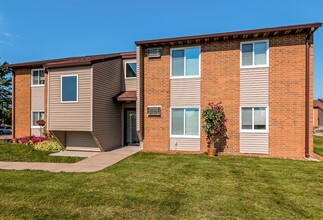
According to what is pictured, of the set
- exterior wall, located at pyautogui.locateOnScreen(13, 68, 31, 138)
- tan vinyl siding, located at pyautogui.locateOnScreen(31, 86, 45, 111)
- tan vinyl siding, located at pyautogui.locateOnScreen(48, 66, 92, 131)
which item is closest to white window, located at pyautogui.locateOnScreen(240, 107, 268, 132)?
tan vinyl siding, located at pyautogui.locateOnScreen(48, 66, 92, 131)

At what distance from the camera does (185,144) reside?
11516mm

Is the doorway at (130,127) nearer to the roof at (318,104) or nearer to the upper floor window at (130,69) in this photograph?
the upper floor window at (130,69)

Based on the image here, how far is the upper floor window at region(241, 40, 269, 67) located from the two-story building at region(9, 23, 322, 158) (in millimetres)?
47

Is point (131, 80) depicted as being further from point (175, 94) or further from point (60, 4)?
point (60, 4)

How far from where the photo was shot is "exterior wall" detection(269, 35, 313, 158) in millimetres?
9930

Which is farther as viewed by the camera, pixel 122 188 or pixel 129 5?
pixel 129 5

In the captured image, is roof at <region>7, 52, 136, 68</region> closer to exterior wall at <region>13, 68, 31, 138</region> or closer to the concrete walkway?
exterior wall at <region>13, 68, 31, 138</region>

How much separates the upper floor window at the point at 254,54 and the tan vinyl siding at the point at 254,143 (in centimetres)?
358

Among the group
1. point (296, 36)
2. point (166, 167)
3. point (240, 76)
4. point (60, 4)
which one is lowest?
point (166, 167)

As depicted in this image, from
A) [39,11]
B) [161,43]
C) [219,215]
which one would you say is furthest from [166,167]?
[39,11]

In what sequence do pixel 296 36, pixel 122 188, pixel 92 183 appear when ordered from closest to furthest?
pixel 122 188 → pixel 92 183 → pixel 296 36

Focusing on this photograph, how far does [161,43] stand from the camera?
11.5 m

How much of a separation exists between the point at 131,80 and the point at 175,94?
3640 millimetres

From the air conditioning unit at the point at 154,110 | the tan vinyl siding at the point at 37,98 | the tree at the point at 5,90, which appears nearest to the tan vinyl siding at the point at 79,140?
the air conditioning unit at the point at 154,110
